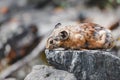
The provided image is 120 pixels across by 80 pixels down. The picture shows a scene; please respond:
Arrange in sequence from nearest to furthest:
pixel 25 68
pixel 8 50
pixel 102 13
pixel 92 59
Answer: pixel 92 59 → pixel 25 68 → pixel 8 50 → pixel 102 13

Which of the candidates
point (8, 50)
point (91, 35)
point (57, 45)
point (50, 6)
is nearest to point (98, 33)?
point (91, 35)

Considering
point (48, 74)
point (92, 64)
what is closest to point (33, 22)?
point (48, 74)

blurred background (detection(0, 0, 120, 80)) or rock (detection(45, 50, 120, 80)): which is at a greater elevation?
blurred background (detection(0, 0, 120, 80))

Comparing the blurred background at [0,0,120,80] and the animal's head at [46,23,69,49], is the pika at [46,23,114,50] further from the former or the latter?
the blurred background at [0,0,120,80]

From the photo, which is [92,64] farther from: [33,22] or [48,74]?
[33,22]

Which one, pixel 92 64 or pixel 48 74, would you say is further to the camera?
pixel 48 74

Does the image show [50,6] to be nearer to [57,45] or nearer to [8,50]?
[8,50]

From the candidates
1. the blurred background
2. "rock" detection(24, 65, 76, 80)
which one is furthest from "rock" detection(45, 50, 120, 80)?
the blurred background
